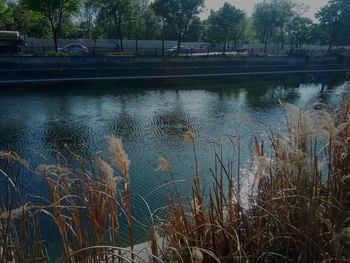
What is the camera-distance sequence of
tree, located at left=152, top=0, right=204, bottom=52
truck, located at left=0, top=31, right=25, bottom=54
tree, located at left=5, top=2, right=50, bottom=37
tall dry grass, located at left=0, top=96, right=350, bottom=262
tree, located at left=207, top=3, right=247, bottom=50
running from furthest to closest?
tree, located at left=207, top=3, right=247, bottom=50 → tree, located at left=5, top=2, right=50, bottom=37 → tree, located at left=152, top=0, right=204, bottom=52 → truck, located at left=0, top=31, right=25, bottom=54 → tall dry grass, located at left=0, top=96, right=350, bottom=262

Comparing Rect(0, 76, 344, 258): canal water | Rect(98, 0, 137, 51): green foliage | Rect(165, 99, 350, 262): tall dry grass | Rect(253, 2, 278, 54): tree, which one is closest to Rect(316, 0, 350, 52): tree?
Rect(253, 2, 278, 54): tree

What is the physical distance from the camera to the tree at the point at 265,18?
132 ft

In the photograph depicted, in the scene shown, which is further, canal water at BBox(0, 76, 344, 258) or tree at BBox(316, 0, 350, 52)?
tree at BBox(316, 0, 350, 52)

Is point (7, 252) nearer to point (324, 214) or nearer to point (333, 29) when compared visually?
point (324, 214)

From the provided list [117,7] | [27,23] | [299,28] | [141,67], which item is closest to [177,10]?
[117,7]

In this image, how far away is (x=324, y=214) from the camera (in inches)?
87.0

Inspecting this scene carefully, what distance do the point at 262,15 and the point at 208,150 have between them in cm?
3419

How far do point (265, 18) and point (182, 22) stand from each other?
1217 cm

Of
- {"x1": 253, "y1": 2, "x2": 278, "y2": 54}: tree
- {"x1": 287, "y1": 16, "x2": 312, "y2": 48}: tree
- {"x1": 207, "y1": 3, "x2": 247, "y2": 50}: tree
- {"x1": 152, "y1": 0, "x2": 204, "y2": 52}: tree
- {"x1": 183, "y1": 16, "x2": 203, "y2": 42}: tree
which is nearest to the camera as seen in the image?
{"x1": 152, "y1": 0, "x2": 204, "y2": 52}: tree

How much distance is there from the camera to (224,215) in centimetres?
261

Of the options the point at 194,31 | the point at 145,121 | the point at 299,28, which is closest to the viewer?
the point at 145,121

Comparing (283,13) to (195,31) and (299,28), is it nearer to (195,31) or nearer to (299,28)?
(299,28)

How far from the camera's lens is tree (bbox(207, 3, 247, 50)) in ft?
120

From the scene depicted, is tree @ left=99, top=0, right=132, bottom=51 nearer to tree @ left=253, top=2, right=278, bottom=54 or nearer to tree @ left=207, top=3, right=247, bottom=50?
tree @ left=207, top=3, right=247, bottom=50
